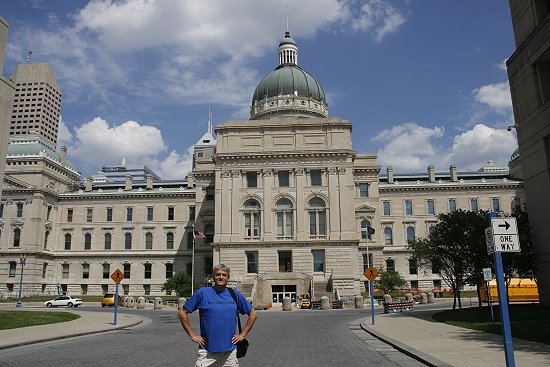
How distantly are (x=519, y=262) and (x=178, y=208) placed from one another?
208 feet

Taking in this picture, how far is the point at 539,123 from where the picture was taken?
22.6 meters

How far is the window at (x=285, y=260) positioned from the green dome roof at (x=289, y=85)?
3354 centimetres

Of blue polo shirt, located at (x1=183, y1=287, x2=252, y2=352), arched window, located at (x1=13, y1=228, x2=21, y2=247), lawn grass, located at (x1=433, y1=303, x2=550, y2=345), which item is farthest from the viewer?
arched window, located at (x1=13, y1=228, x2=21, y2=247)

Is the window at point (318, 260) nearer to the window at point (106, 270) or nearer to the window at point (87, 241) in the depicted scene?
the window at point (106, 270)

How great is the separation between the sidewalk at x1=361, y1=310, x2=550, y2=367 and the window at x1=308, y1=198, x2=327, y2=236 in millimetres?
38103

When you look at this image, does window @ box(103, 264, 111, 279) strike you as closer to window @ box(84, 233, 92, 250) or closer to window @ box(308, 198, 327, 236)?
window @ box(84, 233, 92, 250)

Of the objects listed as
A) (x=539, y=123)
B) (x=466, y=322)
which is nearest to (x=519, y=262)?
(x=466, y=322)

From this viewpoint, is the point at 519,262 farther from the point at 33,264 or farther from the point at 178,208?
the point at 33,264

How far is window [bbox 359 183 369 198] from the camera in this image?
246 ft

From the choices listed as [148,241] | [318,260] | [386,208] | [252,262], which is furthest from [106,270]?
[386,208]

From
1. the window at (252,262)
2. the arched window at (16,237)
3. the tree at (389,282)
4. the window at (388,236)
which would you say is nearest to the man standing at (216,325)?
the window at (252,262)

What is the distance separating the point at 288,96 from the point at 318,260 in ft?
112

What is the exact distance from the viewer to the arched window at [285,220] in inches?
2446

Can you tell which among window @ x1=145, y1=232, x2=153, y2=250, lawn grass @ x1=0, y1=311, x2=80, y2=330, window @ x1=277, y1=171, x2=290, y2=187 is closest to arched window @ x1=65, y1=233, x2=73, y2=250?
window @ x1=145, y1=232, x2=153, y2=250
